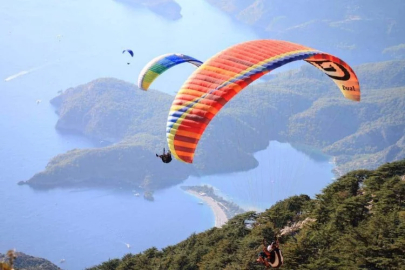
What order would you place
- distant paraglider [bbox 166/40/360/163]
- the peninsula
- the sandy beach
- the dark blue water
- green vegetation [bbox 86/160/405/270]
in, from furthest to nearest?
the peninsula, the dark blue water, the sandy beach, green vegetation [bbox 86/160/405/270], distant paraglider [bbox 166/40/360/163]

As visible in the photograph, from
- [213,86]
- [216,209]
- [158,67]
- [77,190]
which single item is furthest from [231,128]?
[213,86]

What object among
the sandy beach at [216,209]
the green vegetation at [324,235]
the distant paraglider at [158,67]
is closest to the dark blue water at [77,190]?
the sandy beach at [216,209]

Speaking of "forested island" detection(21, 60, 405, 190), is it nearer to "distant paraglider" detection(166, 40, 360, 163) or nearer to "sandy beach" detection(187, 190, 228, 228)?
"sandy beach" detection(187, 190, 228, 228)

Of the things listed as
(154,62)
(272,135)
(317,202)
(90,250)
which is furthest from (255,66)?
(272,135)

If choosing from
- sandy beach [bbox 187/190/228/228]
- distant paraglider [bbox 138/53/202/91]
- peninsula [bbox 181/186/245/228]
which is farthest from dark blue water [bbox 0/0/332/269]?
distant paraglider [bbox 138/53/202/91]

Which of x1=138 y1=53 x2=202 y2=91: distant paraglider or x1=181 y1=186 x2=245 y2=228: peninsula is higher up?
x1=181 y1=186 x2=245 y2=228: peninsula

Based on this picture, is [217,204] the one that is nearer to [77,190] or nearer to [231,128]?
[231,128]
